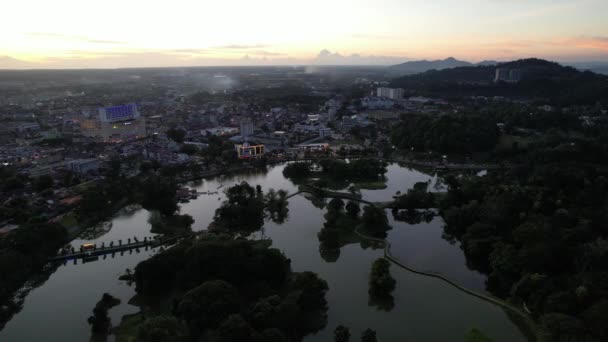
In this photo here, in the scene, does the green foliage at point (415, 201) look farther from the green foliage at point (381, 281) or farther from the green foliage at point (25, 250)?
the green foliage at point (25, 250)

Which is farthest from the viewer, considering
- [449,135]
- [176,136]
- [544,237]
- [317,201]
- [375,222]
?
[176,136]

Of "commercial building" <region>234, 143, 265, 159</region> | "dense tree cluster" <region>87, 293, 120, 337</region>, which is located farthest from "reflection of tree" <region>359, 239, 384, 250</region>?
"commercial building" <region>234, 143, 265, 159</region>

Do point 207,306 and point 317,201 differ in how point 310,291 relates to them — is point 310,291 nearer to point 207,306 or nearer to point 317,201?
point 207,306

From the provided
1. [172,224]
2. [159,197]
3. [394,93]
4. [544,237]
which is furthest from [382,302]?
[394,93]

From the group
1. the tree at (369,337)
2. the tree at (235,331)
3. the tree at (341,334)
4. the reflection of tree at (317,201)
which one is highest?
the tree at (235,331)

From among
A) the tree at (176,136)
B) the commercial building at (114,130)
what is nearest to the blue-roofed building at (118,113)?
the commercial building at (114,130)

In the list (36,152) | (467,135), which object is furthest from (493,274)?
(36,152)
